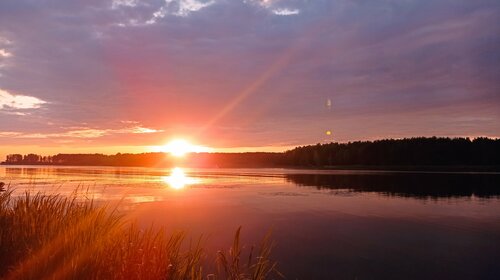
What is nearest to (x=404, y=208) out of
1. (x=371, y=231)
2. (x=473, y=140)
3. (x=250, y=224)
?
(x=371, y=231)

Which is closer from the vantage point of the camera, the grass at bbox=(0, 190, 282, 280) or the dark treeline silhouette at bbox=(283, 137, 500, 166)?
the grass at bbox=(0, 190, 282, 280)

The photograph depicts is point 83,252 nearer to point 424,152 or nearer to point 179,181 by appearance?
point 179,181

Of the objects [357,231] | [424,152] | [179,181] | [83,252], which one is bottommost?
[357,231]

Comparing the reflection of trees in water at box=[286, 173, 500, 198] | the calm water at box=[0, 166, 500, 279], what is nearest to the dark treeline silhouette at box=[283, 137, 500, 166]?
the reflection of trees in water at box=[286, 173, 500, 198]

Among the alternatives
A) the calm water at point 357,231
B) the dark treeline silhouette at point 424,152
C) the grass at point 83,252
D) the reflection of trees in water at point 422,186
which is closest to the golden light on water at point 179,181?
the reflection of trees in water at point 422,186

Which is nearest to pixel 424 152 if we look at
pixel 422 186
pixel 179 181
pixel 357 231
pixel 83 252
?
pixel 422 186

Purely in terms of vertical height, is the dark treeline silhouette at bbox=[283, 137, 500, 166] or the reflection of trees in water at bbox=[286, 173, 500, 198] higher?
the dark treeline silhouette at bbox=[283, 137, 500, 166]

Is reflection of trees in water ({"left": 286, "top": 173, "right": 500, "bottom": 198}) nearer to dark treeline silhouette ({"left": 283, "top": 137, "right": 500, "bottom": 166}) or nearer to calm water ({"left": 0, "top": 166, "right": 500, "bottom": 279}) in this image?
calm water ({"left": 0, "top": 166, "right": 500, "bottom": 279})

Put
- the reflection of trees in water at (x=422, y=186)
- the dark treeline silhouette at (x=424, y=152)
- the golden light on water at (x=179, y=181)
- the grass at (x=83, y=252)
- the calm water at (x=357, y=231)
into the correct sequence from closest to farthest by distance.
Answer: the grass at (x=83, y=252) → the calm water at (x=357, y=231) → the reflection of trees in water at (x=422, y=186) → the golden light on water at (x=179, y=181) → the dark treeline silhouette at (x=424, y=152)

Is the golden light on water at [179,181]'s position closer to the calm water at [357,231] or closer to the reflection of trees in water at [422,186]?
the reflection of trees in water at [422,186]

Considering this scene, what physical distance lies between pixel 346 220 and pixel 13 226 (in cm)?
2097

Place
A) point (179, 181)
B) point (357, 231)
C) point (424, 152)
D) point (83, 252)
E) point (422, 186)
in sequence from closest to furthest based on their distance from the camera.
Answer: point (83, 252)
point (357, 231)
point (422, 186)
point (179, 181)
point (424, 152)

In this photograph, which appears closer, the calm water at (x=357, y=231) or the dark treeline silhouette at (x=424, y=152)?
the calm water at (x=357, y=231)

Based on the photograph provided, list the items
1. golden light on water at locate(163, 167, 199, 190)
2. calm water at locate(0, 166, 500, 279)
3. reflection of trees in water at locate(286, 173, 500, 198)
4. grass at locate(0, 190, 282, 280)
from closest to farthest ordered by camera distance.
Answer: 1. grass at locate(0, 190, 282, 280)
2. calm water at locate(0, 166, 500, 279)
3. reflection of trees in water at locate(286, 173, 500, 198)
4. golden light on water at locate(163, 167, 199, 190)
